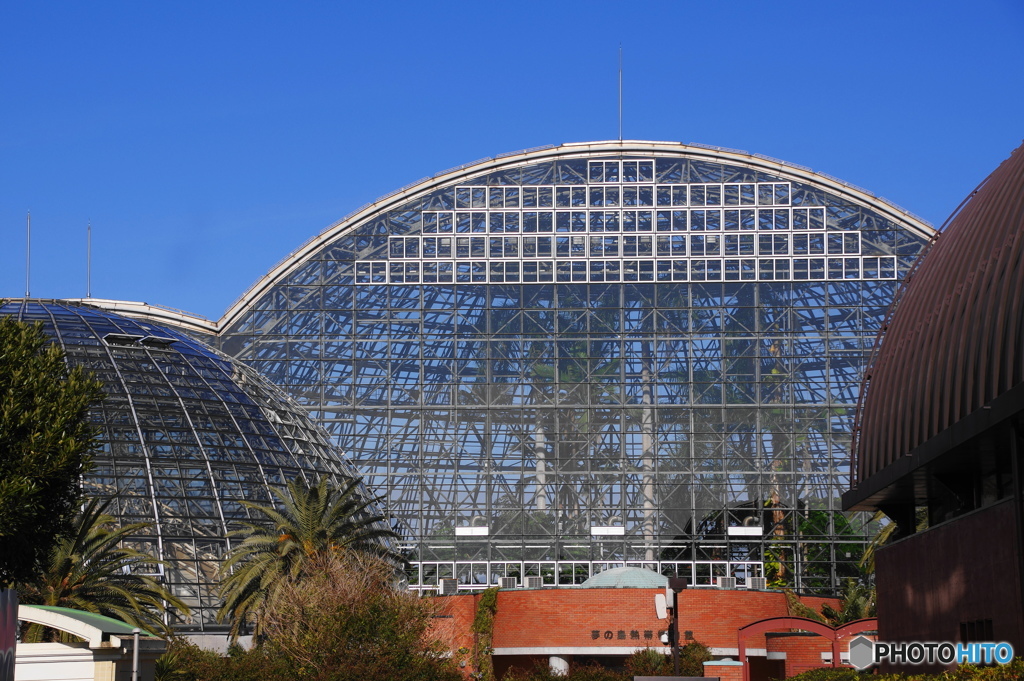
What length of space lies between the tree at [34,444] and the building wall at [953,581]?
16507 millimetres

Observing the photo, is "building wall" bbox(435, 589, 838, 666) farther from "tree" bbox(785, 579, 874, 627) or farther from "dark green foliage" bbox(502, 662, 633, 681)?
"tree" bbox(785, 579, 874, 627)

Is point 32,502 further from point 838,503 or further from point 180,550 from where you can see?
point 838,503

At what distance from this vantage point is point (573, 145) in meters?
72.4

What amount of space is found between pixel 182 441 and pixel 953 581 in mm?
34078

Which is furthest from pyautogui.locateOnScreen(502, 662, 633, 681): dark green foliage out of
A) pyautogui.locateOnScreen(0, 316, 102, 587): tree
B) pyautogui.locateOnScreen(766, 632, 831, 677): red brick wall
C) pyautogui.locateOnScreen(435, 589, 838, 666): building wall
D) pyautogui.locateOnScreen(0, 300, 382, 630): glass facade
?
pyautogui.locateOnScreen(0, 316, 102, 587): tree

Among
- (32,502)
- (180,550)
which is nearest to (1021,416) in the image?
(32,502)

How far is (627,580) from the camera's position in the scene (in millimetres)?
56375

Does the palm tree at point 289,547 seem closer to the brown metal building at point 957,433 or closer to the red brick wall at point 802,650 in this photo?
the red brick wall at point 802,650

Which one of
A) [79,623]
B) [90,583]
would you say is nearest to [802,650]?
[90,583]

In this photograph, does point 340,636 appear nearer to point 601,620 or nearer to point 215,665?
point 215,665

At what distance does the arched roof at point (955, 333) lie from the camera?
2336 cm

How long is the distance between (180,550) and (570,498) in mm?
23489
